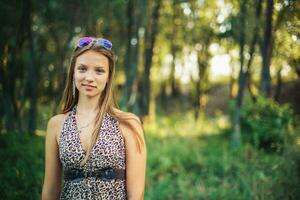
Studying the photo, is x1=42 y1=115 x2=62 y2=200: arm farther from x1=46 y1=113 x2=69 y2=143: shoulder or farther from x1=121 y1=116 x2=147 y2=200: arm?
x1=121 y1=116 x2=147 y2=200: arm

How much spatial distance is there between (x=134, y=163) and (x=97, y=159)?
28 centimetres

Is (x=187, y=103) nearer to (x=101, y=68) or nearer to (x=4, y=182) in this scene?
(x=4, y=182)

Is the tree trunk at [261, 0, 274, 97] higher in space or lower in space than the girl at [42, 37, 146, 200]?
higher

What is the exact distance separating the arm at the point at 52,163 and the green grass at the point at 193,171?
2140mm

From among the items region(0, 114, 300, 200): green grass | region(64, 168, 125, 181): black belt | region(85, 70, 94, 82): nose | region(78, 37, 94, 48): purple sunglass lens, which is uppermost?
region(78, 37, 94, 48): purple sunglass lens

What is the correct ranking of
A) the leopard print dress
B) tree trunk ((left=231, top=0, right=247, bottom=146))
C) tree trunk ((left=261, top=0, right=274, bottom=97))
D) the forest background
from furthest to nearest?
tree trunk ((left=231, top=0, right=247, bottom=146)), tree trunk ((left=261, top=0, right=274, bottom=97)), the forest background, the leopard print dress

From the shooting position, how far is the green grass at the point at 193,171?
17.1 ft

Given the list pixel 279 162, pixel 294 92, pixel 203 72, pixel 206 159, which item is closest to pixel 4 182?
pixel 279 162

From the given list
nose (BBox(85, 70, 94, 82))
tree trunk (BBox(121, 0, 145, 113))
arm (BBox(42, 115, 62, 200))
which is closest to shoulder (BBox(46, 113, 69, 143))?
arm (BBox(42, 115, 62, 200))

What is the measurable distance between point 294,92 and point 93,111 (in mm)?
14829

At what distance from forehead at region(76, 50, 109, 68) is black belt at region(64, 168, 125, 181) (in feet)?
2.64

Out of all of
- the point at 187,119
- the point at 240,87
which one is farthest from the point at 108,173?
the point at 187,119

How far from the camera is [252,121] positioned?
10422mm

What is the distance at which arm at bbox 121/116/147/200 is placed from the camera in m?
2.89
